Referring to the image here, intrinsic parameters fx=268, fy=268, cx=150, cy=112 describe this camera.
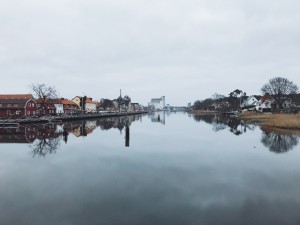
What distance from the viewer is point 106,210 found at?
1115 centimetres

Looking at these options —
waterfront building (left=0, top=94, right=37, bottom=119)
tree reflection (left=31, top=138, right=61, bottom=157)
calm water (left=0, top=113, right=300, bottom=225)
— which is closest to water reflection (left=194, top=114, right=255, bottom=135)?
calm water (left=0, top=113, right=300, bottom=225)

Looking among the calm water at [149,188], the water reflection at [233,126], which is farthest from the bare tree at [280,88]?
the calm water at [149,188]

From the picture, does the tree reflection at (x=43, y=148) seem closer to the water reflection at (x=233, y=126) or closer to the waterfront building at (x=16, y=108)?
the water reflection at (x=233, y=126)

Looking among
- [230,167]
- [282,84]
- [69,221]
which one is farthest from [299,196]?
[282,84]

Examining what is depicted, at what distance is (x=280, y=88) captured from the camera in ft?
338

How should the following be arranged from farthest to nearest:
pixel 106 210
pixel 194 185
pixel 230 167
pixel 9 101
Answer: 1. pixel 9 101
2. pixel 230 167
3. pixel 194 185
4. pixel 106 210

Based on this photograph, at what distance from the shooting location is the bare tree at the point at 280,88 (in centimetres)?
10306

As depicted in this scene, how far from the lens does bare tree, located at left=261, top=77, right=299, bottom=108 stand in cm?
10306

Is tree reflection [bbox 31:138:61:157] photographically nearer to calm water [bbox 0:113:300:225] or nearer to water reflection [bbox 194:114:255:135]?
calm water [bbox 0:113:300:225]

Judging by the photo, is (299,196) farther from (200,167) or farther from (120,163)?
(120,163)

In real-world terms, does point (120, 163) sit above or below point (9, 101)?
below

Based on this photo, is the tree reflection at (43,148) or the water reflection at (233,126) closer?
the tree reflection at (43,148)

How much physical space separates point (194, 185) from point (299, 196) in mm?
5118

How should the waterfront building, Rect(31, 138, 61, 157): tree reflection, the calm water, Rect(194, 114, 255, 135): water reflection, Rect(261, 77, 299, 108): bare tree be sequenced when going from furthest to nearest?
Rect(261, 77, 299, 108): bare tree, the waterfront building, Rect(194, 114, 255, 135): water reflection, Rect(31, 138, 61, 157): tree reflection, the calm water
